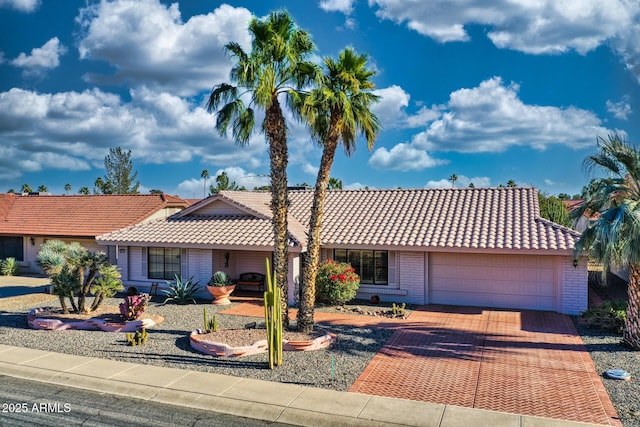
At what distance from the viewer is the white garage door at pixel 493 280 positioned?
1922cm

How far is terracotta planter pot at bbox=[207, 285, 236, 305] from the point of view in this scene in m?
20.4

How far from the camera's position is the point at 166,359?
12.9 meters

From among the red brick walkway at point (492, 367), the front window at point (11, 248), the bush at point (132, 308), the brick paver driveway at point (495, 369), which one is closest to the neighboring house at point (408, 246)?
the red brick walkway at point (492, 367)

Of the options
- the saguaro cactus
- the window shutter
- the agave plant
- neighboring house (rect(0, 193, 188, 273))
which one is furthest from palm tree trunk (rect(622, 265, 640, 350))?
neighboring house (rect(0, 193, 188, 273))

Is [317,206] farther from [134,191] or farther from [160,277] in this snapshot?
[134,191]

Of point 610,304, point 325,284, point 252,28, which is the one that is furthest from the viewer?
point 325,284

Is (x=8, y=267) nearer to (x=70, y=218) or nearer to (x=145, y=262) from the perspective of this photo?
(x=70, y=218)

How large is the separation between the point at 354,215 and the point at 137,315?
10.8 meters

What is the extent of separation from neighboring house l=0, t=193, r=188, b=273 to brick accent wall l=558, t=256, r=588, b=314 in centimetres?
2210

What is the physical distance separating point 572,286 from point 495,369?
318 inches

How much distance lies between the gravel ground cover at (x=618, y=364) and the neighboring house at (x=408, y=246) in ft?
9.10

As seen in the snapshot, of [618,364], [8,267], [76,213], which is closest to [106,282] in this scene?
[618,364]

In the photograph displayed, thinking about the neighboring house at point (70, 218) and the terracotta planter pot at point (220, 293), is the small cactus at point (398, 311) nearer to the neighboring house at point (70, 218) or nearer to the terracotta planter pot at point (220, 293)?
the terracotta planter pot at point (220, 293)

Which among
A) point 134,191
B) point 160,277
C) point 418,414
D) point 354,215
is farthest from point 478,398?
point 134,191
